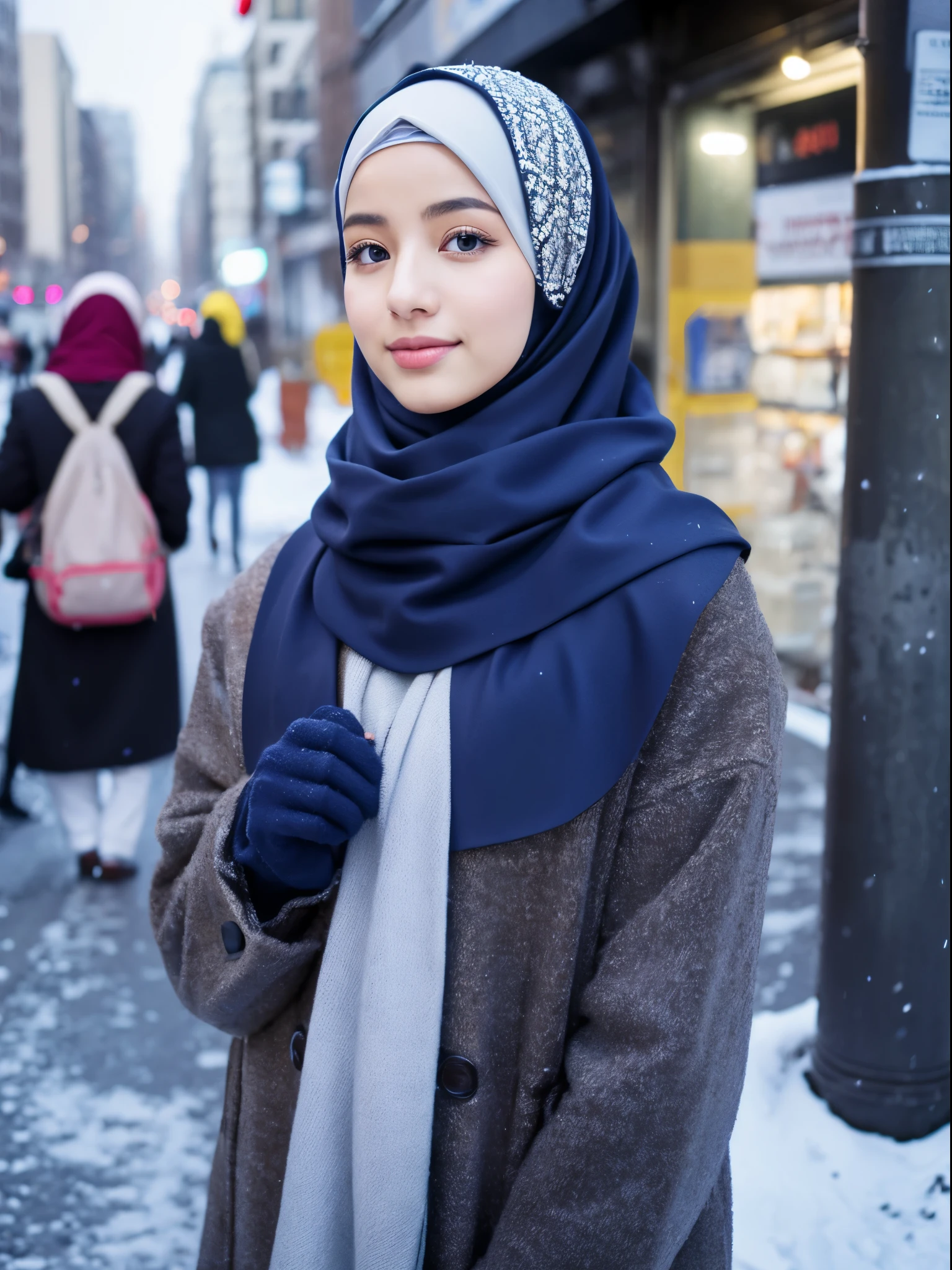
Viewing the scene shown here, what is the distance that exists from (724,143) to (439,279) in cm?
583

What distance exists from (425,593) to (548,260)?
1.35 feet

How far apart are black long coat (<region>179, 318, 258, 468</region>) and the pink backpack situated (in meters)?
5.06

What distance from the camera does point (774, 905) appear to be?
4305 millimetres

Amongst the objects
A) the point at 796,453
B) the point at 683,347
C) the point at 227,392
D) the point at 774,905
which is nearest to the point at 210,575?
the point at 227,392

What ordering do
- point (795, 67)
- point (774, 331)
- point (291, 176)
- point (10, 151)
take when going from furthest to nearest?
1. point (10, 151)
2. point (291, 176)
3. point (774, 331)
4. point (795, 67)

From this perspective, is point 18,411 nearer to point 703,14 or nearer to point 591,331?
point 591,331

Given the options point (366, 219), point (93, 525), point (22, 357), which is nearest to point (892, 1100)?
point (366, 219)

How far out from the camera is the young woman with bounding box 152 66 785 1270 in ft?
4.46

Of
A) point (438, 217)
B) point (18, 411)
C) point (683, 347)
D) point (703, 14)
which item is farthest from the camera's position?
point (683, 347)

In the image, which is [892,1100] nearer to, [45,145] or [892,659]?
[892,659]

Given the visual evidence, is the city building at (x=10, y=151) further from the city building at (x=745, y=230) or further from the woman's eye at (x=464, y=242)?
the woman's eye at (x=464, y=242)

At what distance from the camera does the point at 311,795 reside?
1.33 m

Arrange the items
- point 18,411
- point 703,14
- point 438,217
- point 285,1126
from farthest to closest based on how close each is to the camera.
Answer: point 703,14, point 18,411, point 285,1126, point 438,217

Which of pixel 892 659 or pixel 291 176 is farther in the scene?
pixel 291 176
